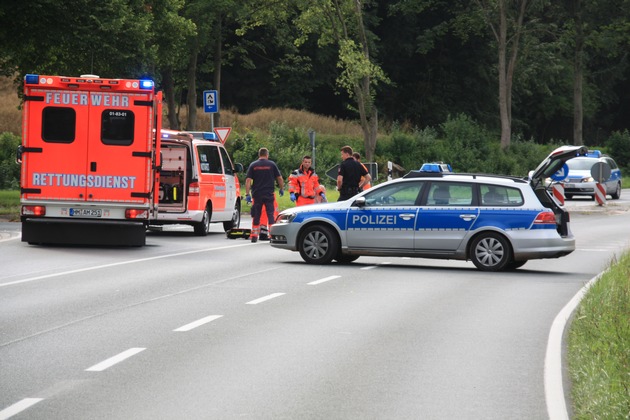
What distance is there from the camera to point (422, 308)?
45.0 ft

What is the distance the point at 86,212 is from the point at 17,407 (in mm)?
14265

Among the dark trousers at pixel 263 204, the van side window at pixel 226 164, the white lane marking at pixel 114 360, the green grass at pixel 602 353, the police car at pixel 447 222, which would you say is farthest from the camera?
the van side window at pixel 226 164

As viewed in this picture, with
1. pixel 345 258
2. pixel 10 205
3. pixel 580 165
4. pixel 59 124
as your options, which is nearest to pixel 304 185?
pixel 345 258

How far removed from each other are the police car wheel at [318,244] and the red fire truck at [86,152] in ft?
11.5

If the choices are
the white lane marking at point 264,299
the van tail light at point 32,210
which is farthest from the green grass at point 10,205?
the white lane marking at point 264,299

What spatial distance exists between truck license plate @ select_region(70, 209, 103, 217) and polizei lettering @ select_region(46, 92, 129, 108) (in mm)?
1859

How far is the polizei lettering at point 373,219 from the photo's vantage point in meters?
19.1

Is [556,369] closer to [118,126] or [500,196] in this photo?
[500,196]

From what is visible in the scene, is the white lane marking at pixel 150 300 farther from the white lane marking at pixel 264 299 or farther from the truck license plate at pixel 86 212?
the truck license plate at pixel 86 212

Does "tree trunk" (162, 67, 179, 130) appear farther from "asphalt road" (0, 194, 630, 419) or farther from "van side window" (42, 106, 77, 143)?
"asphalt road" (0, 194, 630, 419)

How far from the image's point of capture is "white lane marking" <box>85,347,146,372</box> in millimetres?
9227

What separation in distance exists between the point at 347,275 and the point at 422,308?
413cm

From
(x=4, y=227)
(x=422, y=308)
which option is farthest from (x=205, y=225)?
(x=422, y=308)

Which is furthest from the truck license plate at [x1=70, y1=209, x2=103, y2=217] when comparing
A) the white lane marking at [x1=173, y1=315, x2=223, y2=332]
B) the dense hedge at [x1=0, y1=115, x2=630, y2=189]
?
the dense hedge at [x1=0, y1=115, x2=630, y2=189]
